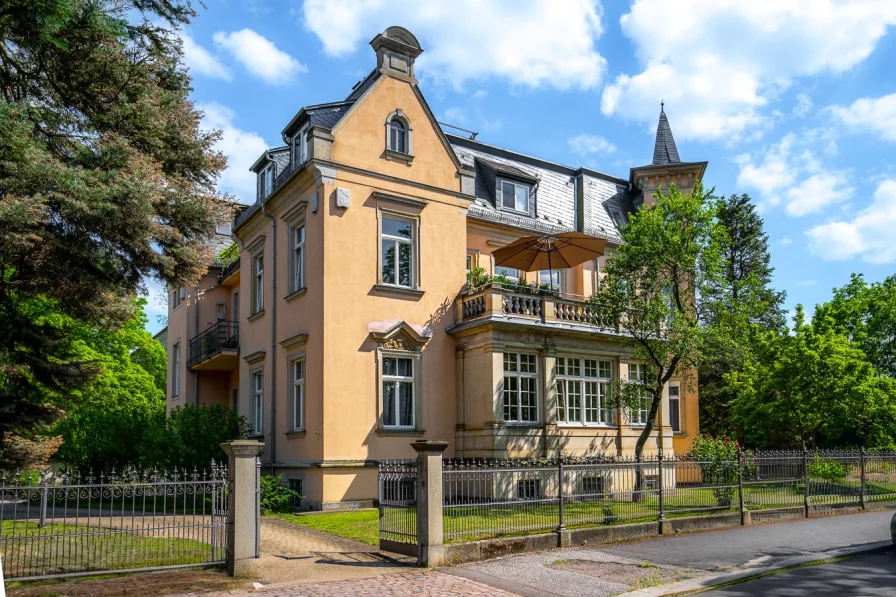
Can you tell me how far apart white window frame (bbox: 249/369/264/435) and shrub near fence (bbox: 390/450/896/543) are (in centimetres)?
667

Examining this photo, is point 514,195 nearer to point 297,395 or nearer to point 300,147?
point 300,147

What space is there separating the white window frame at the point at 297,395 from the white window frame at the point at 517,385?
544cm

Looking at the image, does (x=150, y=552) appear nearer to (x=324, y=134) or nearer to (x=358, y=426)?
(x=358, y=426)

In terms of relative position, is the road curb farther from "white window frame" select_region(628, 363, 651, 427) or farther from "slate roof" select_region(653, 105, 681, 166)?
"slate roof" select_region(653, 105, 681, 166)

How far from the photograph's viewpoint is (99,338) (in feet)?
143

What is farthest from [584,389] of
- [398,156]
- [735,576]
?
[735,576]

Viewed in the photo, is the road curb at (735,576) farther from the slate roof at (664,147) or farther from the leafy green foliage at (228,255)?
the leafy green foliage at (228,255)

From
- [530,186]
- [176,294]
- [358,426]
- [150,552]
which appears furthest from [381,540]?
[176,294]

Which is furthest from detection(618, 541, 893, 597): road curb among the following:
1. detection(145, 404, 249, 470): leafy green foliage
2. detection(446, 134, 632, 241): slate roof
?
detection(446, 134, 632, 241): slate roof

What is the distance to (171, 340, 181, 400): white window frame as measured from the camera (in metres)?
32.6

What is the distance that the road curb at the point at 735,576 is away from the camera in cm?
1033

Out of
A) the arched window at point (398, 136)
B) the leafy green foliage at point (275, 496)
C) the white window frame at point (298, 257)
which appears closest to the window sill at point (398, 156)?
the arched window at point (398, 136)

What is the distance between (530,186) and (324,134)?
29.4ft

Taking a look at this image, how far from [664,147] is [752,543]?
20.1 meters
